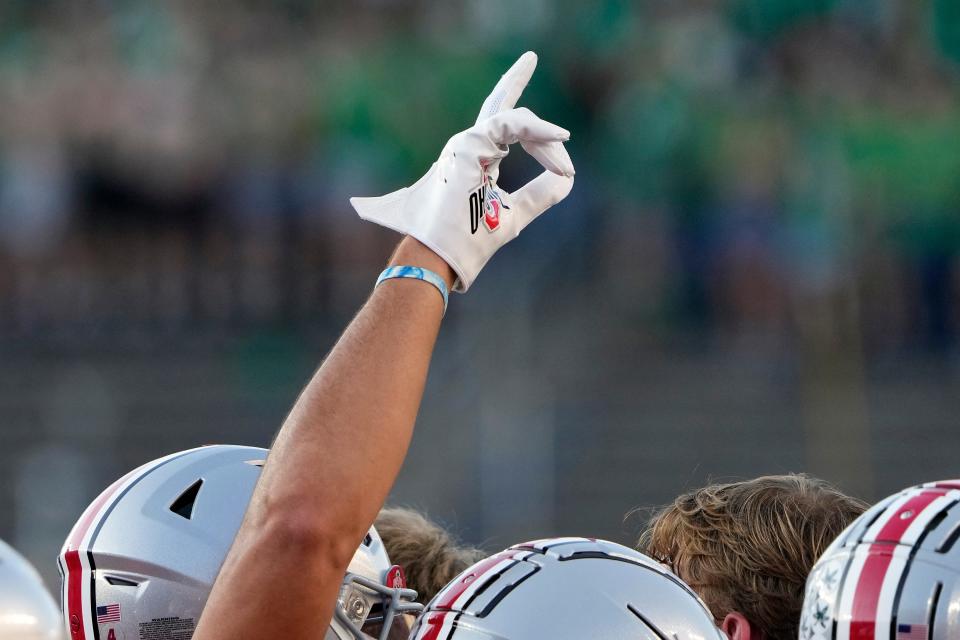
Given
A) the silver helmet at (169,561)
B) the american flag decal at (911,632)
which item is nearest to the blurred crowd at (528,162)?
the silver helmet at (169,561)

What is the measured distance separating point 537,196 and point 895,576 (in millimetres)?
800

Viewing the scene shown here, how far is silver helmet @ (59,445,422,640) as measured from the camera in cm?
220

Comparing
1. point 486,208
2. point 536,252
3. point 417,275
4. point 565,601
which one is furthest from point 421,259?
point 536,252

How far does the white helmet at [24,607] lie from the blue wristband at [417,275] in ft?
2.32

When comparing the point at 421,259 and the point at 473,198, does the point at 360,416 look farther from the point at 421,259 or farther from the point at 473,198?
the point at 473,198

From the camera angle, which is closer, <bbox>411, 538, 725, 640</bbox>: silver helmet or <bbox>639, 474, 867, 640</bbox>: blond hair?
<bbox>411, 538, 725, 640</bbox>: silver helmet

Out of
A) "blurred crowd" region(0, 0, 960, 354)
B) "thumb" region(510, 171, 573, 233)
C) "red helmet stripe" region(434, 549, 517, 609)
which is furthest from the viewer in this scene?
"blurred crowd" region(0, 0, 960, 354)

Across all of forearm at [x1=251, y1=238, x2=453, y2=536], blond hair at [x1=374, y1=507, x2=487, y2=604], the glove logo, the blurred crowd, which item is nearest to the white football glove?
the glove logo

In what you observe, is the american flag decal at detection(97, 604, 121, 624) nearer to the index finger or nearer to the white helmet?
the white helmet

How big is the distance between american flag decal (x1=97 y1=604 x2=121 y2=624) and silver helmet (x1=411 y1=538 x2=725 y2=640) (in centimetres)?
59

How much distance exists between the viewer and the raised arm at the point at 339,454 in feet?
5.77

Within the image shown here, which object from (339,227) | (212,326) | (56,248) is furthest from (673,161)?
(56,248)

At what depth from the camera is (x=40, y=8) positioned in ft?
41.9

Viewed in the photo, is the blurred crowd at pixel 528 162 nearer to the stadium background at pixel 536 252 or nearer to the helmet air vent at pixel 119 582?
the stadium background at pixel 536 252
